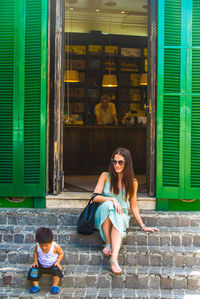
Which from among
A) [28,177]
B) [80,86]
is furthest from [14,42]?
[80,86]

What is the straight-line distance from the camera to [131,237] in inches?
200

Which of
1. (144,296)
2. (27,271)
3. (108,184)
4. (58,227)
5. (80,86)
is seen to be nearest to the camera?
(144,296)

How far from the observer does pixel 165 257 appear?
4797mm

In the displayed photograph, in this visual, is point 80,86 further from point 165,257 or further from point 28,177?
point 165,257

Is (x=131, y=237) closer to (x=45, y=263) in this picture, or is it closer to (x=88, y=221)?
(x=88, y=221)

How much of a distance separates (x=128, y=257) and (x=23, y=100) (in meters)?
2.47

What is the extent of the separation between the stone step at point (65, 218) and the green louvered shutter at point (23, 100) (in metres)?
0.32

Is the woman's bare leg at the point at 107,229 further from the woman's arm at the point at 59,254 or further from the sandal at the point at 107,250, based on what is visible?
the woman's arm at the point at 59,254

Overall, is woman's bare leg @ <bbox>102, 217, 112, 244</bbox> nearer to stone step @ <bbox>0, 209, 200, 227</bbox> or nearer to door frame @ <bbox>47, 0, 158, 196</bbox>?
stone step @ <bbox>0, 209, 200, 227</bbox>

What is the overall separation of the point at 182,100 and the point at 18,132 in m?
2.20

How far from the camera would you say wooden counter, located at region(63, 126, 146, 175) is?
29.7ft

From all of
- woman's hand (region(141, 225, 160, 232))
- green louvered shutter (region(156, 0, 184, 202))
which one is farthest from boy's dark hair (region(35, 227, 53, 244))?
green louvered shutter (region(156, 0, 184, 202))

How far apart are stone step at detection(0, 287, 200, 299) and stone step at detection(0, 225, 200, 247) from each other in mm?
719

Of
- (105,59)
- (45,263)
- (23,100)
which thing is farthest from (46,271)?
(105,59)
